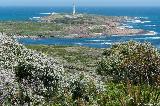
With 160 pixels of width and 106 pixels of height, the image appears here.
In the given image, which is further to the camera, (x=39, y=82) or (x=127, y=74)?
(x=39, y=82)

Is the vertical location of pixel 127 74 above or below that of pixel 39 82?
above

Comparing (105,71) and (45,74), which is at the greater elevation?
(45,74)

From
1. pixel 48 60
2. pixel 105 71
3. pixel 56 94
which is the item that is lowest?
pixel 105 71

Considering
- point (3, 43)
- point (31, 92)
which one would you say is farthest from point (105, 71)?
point (31, 92)

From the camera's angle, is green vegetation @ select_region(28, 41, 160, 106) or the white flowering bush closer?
green vegetation @ select_region(28, 41, 160, 106)

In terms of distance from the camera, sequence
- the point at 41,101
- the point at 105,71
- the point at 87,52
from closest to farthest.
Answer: the point at 41,101, the point at 105,71, the point at 87,52

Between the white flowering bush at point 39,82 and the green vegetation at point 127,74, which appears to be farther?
the white flowering bush at point 39,82

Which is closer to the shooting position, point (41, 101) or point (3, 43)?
point (41, 101)

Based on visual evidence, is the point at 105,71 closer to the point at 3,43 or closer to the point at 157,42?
the point at 3,43
